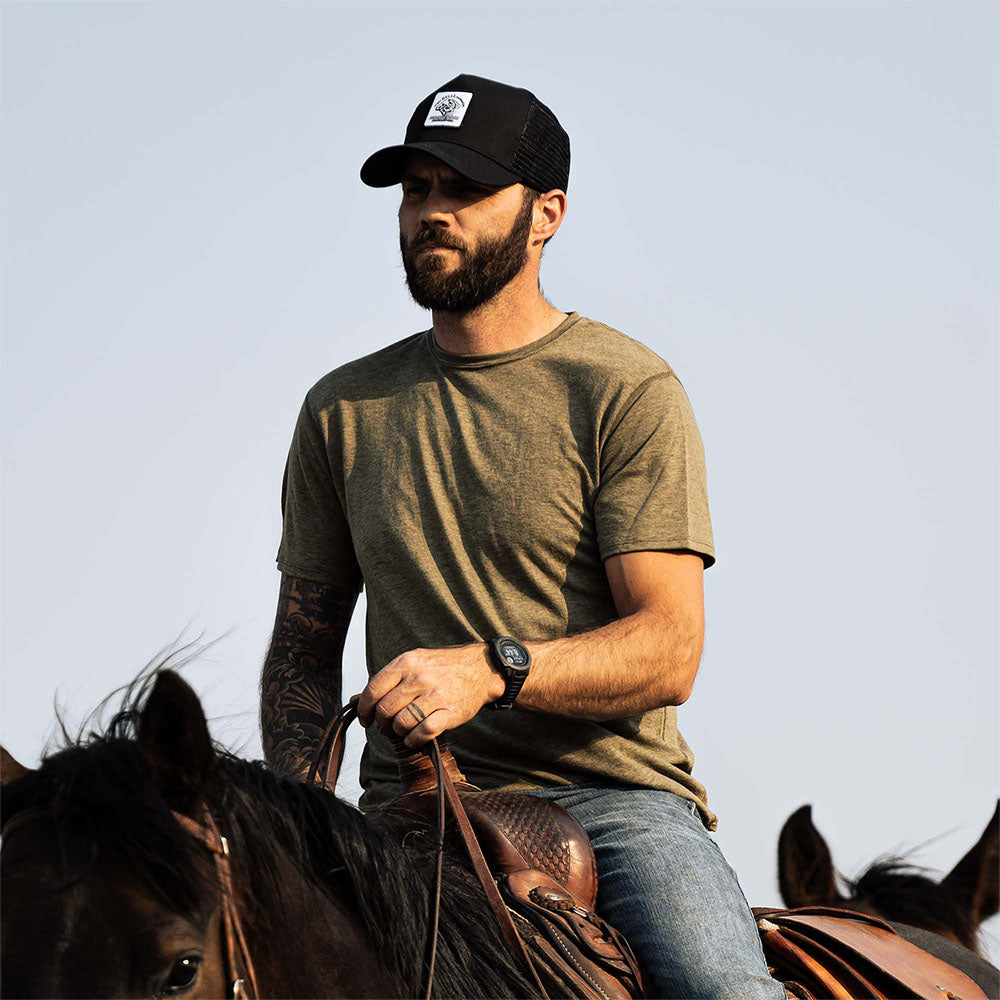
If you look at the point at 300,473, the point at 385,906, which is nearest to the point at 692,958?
the point at 385,906

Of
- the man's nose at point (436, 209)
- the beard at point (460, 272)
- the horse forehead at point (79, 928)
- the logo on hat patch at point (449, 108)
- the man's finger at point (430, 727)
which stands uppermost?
the logo on hat patch at point (449, 108)

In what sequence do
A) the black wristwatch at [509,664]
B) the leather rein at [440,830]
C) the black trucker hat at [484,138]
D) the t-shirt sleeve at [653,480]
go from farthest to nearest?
the black trucker hat at [484,138]
the t-shirt sleeve at [653,480]
the black wristwatch at [509,664]
the leather rein at [440,830]

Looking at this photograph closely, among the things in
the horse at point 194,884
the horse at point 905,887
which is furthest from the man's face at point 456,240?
the horse at point 905,887

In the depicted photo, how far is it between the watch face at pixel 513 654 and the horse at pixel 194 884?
59 centimetres

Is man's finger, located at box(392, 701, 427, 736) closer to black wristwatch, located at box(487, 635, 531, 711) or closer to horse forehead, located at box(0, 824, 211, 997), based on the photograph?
black wristwatch, located at box(487, 635, 531, 711)

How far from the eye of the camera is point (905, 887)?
5949 mm

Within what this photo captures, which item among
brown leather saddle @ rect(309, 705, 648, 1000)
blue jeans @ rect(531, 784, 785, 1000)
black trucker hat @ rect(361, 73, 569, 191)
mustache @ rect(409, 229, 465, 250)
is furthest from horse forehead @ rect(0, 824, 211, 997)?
black trucker hat @ rect(361, 73, 569, 191)

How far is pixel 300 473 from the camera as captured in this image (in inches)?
194

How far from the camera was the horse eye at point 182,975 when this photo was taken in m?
2.57

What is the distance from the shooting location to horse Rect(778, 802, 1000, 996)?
5.81 meters

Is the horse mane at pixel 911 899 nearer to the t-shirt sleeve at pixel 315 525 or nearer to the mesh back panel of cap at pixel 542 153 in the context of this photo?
the t-shirt sleeve at pixel 315 525

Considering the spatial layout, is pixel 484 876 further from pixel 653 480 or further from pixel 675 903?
pixel 653 480

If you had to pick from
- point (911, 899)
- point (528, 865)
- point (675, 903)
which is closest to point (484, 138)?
point (528, 865)

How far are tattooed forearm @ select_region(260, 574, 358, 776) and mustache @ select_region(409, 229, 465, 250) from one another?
113 centimetres
